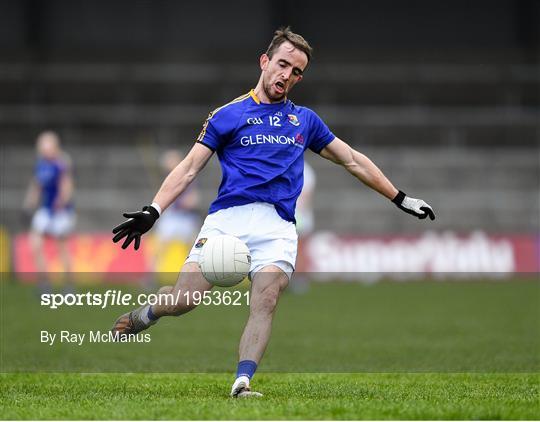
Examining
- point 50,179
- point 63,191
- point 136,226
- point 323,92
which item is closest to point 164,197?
point 136,226

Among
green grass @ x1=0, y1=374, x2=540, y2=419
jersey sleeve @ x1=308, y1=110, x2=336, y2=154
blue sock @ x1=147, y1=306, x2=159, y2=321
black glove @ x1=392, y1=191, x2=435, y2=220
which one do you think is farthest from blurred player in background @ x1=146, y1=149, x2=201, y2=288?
blue sock @ x1=147, y1=306, x2=159, y2=321

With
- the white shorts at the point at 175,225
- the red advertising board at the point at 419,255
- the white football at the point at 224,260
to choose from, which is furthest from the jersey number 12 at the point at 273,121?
the red advertising board at the point at 419,255

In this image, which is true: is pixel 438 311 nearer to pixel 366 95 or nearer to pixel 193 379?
pixel 193 379

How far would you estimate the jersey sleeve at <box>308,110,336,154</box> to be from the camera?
24.6 ft

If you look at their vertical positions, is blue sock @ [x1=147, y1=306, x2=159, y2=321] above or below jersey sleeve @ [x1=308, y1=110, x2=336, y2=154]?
below

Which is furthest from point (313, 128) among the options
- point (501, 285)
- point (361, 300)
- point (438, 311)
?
point (501, 285)

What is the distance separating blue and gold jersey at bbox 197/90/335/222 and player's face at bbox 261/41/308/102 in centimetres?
15

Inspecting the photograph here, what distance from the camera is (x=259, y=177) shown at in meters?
7.23

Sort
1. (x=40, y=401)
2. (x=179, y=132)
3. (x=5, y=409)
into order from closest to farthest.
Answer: (x=5, y=409), (x=40, y=401), (x=179, y=132)

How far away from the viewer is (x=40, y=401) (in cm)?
691

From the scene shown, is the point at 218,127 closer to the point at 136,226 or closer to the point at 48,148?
the point at 136,226

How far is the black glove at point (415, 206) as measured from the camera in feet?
25.4

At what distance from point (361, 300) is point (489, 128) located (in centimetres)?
1394

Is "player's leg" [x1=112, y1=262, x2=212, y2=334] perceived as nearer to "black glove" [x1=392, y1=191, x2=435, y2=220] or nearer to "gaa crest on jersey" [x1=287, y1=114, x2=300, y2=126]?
"gaa crest on jersey" [x1=287, y1=114, x2=300, y2=126]
